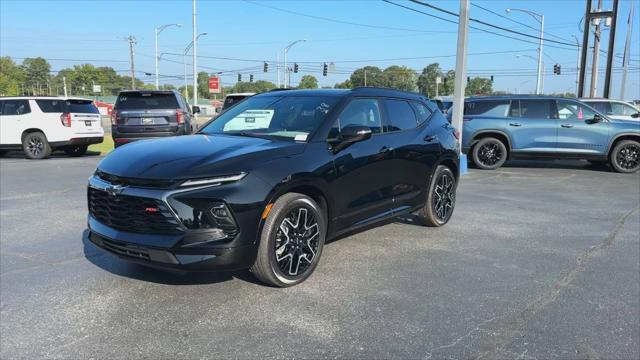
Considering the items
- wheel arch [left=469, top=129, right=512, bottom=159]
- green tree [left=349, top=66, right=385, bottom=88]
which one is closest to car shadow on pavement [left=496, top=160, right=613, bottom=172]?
wheel arch [left=469, top=129, right=512, bottom=159]

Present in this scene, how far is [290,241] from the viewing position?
4.20m

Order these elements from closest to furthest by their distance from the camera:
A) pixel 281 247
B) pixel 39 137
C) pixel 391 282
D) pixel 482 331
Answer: pixel 482 331, pixel 281 247, pixel 391 282, pixel 39 137

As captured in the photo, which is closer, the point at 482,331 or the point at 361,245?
the point at 482,331

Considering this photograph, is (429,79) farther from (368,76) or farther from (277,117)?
(277,117)

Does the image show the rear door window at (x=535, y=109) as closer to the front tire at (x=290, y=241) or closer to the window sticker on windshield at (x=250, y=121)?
the window sticker on windshield at (x=250, y=121)

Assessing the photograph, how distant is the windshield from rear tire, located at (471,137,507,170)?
8.87 m

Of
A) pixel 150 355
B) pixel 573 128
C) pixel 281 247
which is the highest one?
pixel 573 128

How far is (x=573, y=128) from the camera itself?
12.5 meters

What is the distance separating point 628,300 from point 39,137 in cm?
1479

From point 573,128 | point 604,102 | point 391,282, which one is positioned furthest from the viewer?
point 604,102

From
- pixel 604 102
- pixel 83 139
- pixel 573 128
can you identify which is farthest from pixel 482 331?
pixel 604 102

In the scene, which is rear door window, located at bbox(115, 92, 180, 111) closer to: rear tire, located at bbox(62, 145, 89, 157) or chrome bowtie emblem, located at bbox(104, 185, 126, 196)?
rear tire, located at bbox(62, 145, 89, 157)

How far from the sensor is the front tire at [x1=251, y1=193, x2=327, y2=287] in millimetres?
3967

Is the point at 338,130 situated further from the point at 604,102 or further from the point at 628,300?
the point at 604,102
